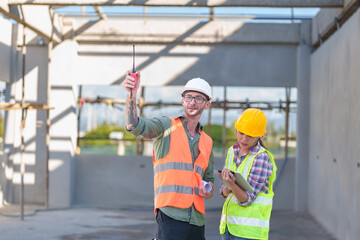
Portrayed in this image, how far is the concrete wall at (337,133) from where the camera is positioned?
6516 mm

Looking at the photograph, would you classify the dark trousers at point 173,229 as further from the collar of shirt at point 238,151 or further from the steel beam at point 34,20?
the steel beam at point 34,20

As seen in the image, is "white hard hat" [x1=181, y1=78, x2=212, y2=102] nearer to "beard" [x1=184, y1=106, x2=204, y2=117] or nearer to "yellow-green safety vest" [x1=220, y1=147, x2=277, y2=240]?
"beard" [x1=184, y1=106, x2=204, y2=117]

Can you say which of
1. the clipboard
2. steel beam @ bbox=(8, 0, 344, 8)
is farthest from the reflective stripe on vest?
steel beam @ bbox=(8, 0, 344, 8)

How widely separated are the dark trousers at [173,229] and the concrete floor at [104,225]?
163 inches

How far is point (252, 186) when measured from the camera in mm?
2850

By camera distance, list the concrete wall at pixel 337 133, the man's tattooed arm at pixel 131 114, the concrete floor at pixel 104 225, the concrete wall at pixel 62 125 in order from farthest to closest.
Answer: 1. the concrete wall at pixel 62 125
2. the concrete floor at pixel 104 225
3. the concrete wall at pixel 337 133
4. the man's tattooed arm at pixel 131 114

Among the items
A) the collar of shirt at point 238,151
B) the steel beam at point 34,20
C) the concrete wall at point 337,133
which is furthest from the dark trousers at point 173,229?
the steel beam at point 34,20

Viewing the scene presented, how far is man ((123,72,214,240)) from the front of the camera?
292cm

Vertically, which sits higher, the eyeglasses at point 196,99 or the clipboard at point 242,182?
the eyeglasses at point 196,99

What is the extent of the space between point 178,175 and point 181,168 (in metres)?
0.04

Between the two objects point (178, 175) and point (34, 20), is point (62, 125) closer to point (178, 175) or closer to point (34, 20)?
point (34, 20)

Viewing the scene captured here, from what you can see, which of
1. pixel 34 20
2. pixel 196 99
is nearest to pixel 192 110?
pixel 196 99

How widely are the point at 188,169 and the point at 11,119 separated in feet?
26.1

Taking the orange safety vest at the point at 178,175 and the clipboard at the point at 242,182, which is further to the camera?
the orange safety vest at the point at 178,175
